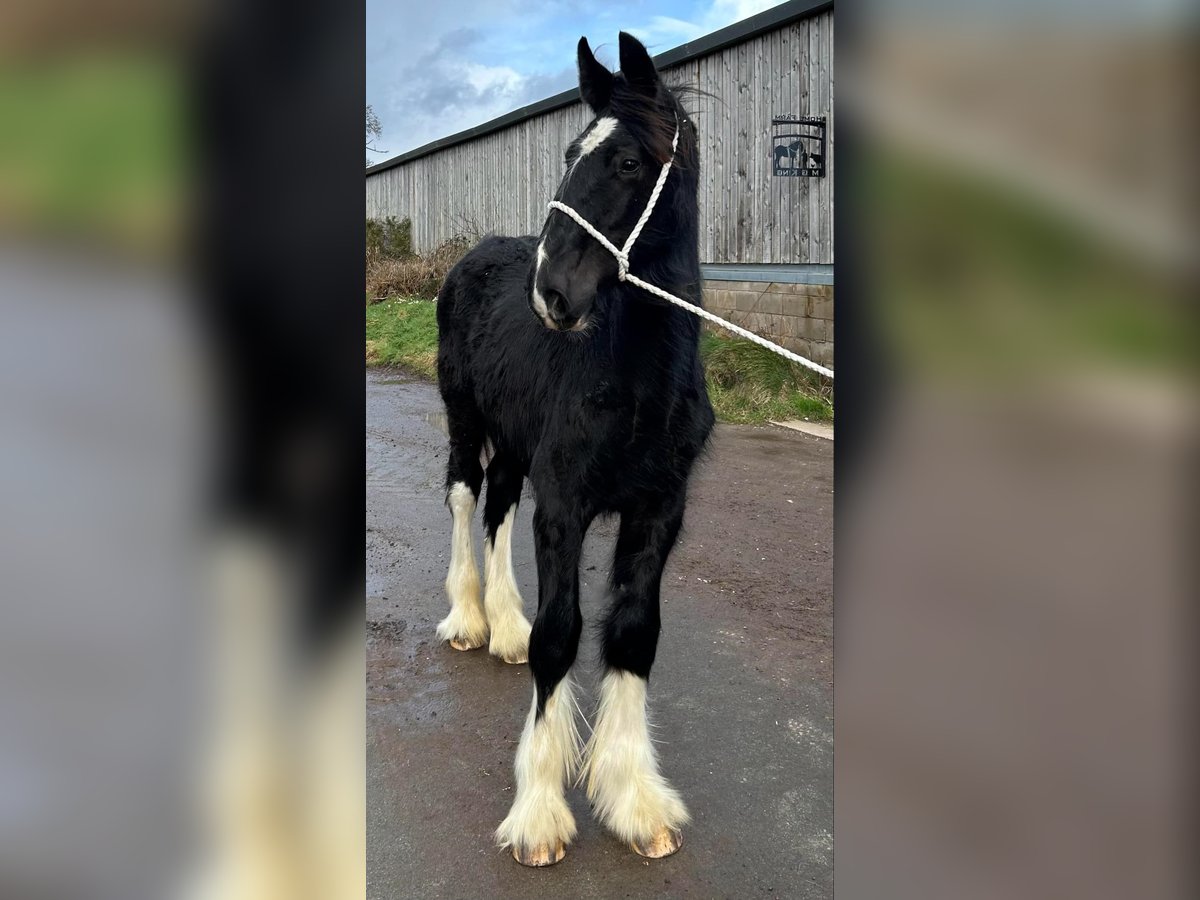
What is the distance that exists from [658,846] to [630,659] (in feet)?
1.75

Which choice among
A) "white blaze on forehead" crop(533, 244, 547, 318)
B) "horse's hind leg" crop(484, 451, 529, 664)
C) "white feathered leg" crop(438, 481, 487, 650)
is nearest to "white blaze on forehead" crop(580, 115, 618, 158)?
"white blaze on forehead" crop(533, 244, 547, 318)

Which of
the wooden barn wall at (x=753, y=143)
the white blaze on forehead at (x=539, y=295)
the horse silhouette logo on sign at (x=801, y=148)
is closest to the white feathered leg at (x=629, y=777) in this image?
the white blaze on forehead at (x=539, y=295)

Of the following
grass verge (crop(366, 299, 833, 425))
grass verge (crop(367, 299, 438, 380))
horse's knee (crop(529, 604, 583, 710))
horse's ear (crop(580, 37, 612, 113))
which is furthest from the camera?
grass verge (crop(367, 299, 438, 380))

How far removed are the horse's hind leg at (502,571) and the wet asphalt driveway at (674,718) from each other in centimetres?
11

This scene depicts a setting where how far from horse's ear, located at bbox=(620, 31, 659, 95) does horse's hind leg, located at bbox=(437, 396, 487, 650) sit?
2156 mm

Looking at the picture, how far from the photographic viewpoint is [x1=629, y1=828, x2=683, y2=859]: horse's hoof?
98.9 inches

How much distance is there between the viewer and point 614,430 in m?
2.56

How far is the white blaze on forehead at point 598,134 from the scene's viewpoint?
92.4 inches

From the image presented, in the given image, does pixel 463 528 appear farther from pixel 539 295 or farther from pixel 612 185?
pixel 612 185

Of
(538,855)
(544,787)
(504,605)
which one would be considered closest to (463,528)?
(504,605)
